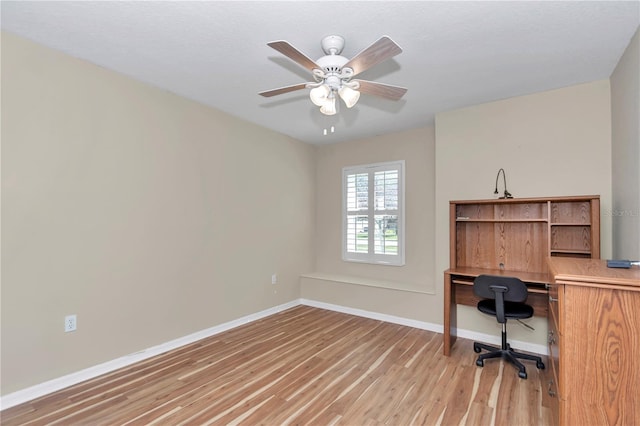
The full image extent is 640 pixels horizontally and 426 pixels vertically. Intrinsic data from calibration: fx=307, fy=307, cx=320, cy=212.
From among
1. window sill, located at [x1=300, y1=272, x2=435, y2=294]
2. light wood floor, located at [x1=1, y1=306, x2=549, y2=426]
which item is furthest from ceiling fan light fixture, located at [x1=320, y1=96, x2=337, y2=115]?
window sill, located at [x1=300, y1=272, x2=435, y2=294]

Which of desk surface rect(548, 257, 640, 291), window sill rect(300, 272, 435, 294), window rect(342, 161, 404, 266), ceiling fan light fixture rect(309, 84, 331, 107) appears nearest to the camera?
desk surface rect(548, 257, 640, 291)

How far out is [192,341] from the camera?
3258 mm

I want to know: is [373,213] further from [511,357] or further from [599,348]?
[599,348]

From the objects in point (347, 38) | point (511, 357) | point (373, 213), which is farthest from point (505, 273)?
point (347, 38)

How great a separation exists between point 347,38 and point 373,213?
9.22 feet

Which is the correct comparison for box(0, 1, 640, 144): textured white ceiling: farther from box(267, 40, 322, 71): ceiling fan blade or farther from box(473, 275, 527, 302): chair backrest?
box(473, 275, 527, 302): chair backrest

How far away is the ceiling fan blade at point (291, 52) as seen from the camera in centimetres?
164

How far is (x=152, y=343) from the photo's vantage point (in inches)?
115

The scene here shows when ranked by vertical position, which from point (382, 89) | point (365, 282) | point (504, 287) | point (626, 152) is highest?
point (382, 89)

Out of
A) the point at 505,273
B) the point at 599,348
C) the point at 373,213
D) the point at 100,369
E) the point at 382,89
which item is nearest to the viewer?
the point at 599,348

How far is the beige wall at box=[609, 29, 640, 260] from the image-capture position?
82.5 inches

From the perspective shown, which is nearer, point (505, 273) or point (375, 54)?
point (375, 54)

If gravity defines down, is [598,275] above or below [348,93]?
below

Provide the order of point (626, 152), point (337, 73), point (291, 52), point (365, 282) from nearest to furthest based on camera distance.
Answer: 1. point (291, 52)
2. point (337, 73)
3. point (626, 152)
4. point (365, 282)
